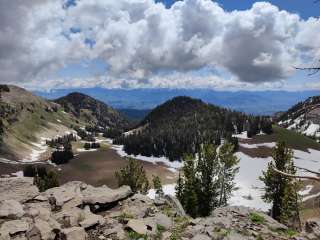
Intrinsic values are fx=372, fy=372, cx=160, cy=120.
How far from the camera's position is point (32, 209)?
85.4 ft

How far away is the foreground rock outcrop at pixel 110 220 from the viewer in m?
22.5

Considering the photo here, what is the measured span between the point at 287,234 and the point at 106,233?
12.9 m

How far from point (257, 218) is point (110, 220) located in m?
11.6

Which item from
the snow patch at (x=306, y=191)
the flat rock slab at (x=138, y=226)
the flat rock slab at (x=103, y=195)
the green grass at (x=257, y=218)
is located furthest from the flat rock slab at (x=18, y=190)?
the snow patch at (x=306, y=191)

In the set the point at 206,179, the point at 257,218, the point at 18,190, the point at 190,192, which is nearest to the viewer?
the point at 257,218

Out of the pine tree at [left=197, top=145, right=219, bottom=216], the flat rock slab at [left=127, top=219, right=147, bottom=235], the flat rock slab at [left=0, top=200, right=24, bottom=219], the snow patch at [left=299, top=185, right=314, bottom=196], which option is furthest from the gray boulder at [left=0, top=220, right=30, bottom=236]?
the snow patch at [left=299, top=185, right=314, bottom=196]

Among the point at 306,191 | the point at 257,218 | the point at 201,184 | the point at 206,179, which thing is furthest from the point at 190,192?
the point at 306,191

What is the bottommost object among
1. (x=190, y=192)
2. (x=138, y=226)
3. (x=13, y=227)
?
(x=190, y=192)

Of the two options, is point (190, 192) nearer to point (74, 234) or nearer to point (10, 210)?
point (10, 210)

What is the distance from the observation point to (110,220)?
25750 millimetres

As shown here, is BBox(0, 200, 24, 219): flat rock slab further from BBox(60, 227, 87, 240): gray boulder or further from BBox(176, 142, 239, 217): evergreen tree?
BBox(176, 142, 239, 217): evergreen tree

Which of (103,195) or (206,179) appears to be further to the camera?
(206,179)

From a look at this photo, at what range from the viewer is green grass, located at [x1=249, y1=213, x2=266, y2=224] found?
2872 centimetres

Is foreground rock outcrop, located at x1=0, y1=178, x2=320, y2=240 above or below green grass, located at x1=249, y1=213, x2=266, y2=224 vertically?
above
